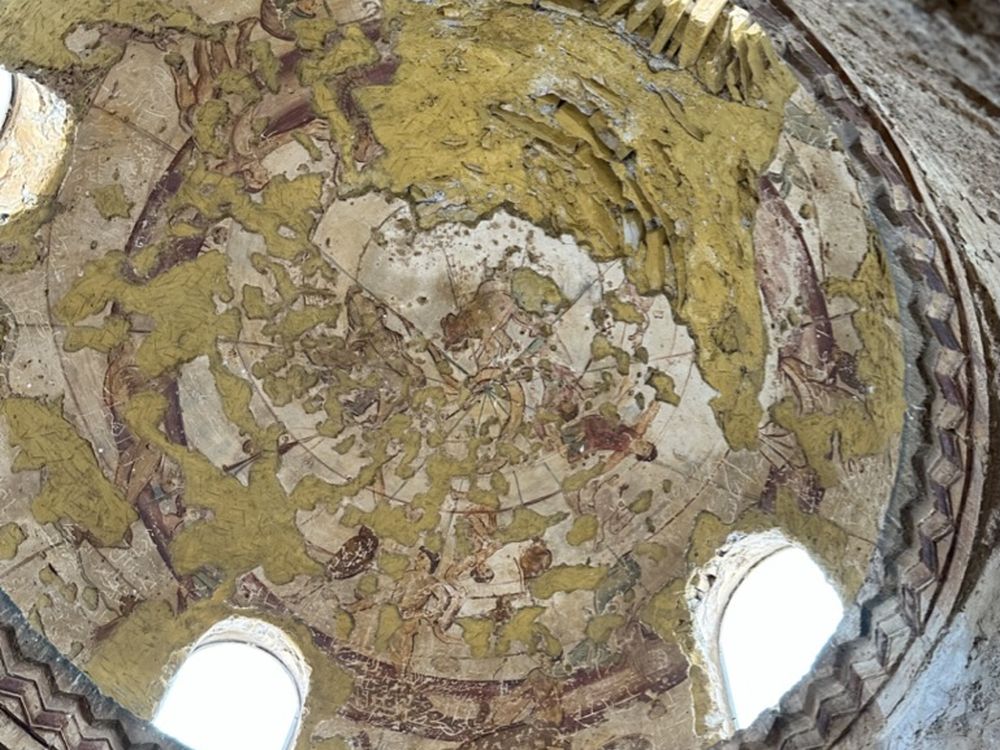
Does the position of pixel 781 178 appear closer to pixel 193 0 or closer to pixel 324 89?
pixel 324 89

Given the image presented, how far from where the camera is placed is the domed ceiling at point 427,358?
911 cm

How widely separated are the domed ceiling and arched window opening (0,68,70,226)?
12cm

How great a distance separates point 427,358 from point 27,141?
4122 millimetres

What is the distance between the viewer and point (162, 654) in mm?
9750

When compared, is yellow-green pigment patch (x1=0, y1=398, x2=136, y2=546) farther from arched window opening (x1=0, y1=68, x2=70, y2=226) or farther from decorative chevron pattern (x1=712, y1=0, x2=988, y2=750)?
decorative chevron pattern (x1=712, y1=0, x2=988, y2=750)

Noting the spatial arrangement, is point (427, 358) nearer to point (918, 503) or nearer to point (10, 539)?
point (10, 539)

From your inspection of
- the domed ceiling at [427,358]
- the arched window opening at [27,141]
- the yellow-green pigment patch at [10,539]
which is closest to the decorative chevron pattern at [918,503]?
the domed ceiling at [427,358]

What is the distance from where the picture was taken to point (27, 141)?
9.59 m

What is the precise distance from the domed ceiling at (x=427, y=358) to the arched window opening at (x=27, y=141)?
0.12 m

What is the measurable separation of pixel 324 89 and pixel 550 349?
333 cm

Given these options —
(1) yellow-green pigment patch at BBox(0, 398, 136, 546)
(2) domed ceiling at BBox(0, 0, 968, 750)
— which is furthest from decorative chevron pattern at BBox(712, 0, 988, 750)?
(1) yellow-green pigment patch at BBox(0, 398, 136, 546)

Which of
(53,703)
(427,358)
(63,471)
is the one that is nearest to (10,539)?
(63,471)

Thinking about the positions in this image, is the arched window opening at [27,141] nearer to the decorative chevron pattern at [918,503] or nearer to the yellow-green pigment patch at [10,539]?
the yellow-green pigment patch at [10,539]

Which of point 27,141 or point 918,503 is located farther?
point 27,141
